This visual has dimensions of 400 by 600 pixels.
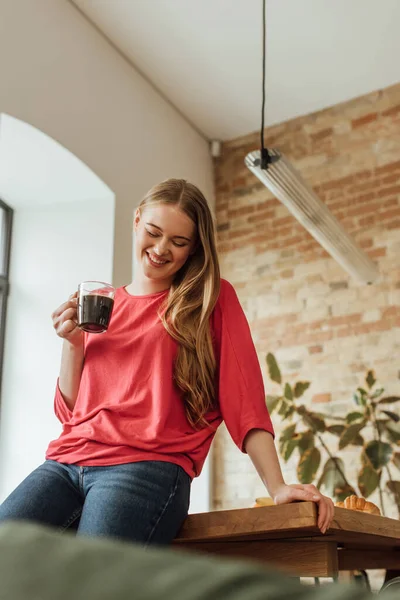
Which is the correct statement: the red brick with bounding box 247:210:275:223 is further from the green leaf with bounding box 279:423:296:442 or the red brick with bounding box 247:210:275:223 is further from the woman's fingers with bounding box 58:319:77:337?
the woman's fingers with bounding box 58:319:77:337

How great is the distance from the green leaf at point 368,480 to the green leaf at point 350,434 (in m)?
0.17

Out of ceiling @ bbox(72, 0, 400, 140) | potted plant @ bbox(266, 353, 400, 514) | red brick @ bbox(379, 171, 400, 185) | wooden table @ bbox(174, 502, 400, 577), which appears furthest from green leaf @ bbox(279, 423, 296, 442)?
wooden table @ bbox(174, 502, 400, 577)

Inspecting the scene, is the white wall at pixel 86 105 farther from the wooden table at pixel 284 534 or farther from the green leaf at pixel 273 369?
the wooden table at pixel 284 534

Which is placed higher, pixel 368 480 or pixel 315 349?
pixel 315 349

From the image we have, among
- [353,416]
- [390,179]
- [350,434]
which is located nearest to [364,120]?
[390,179]

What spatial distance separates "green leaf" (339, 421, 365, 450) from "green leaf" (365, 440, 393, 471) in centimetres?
10

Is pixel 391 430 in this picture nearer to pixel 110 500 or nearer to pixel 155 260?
pixel 155 260

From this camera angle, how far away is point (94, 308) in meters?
1.78

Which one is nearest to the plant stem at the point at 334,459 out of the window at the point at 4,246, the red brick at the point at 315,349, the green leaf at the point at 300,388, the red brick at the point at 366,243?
the green leaf at the point at 300,388

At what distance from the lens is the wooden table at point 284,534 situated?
4.81 ft

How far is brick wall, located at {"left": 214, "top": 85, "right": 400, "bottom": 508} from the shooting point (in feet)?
15.4

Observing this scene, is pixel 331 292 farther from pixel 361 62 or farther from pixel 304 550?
pixel 304 550

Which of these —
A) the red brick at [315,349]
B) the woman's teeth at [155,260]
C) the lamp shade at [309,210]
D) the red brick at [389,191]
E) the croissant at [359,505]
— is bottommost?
the croissant at [359,505]

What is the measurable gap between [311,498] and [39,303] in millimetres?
3239
